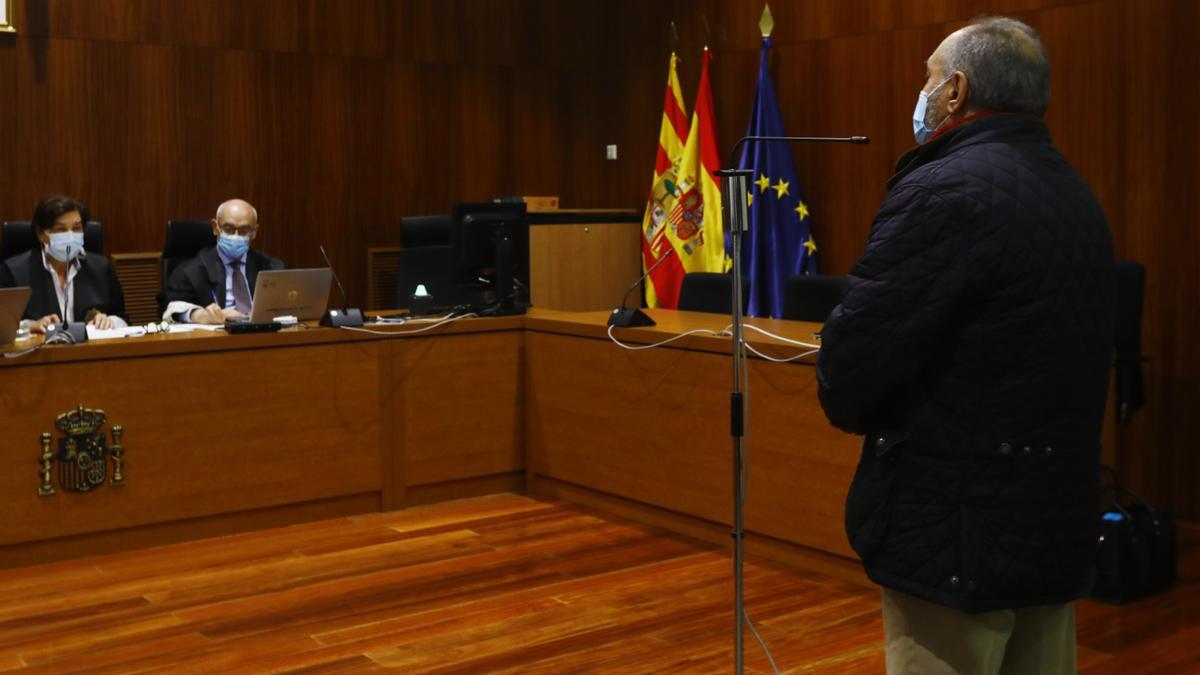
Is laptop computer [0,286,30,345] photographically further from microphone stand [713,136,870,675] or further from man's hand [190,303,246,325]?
microphone stand [713,136,870,675]

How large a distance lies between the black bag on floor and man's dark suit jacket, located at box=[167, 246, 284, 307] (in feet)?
11.4

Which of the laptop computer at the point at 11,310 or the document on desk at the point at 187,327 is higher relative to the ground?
the laptop computer at the point at 11,310

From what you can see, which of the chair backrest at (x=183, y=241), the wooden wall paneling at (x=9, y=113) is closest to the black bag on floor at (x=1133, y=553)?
the chair backrest at (x=183, y=241)

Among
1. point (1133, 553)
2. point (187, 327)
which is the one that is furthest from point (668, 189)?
point (1133, 553)

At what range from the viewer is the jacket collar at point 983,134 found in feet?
5.79

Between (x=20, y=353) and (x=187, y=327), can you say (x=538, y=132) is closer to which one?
(x=187, y=327)

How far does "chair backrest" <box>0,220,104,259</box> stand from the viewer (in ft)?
18.5

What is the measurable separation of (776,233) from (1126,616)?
3372 mm

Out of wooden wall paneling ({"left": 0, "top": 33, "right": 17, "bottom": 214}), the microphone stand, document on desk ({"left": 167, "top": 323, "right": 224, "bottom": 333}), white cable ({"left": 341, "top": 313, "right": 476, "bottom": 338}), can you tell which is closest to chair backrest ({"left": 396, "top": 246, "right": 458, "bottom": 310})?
white cable ({"left": 341, "top": 313, "right": 476, "bottom": 338})

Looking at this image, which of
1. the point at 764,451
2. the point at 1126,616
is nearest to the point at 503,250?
the point at 764,451

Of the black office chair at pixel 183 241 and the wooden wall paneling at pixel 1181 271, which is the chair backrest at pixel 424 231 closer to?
the black office chair at pixel 183 241

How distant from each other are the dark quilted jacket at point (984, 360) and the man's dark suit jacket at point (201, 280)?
13.6ft

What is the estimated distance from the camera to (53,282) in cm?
514

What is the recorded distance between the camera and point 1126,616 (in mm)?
3848
